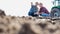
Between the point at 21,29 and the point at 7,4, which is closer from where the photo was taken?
the point at 21,29

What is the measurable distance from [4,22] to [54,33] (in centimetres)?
7

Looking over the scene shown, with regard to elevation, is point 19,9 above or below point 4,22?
below

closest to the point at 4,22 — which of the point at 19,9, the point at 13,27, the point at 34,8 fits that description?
the point at 13,27

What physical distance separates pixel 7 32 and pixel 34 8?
2.65 m

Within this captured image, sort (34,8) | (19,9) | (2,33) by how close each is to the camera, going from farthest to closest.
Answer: (19,9) < (34,8) < (2,33)

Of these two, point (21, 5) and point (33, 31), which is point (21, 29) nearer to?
point (33, 31)

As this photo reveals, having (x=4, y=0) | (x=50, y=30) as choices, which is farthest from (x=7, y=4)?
(x=50, y=30)

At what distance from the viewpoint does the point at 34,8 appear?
284cm

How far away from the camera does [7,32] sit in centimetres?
20

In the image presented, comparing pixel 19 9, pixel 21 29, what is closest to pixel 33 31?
pixel 21 29

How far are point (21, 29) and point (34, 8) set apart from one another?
263 cm

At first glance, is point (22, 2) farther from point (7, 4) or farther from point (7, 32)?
point (7, 32)

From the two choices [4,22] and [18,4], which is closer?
[4,22]

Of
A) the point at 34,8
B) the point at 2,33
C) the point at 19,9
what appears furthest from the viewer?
the point at 19,9
